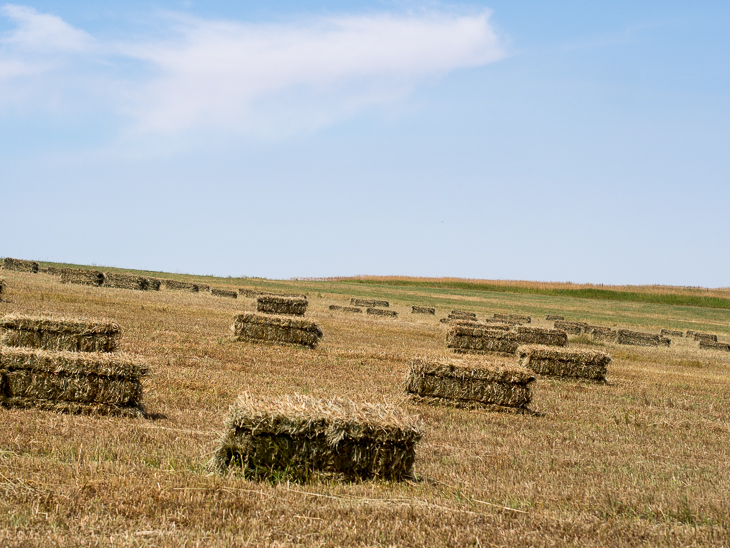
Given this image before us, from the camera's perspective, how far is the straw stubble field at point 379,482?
17.8 feet

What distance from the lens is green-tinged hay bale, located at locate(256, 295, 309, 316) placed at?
2648cm

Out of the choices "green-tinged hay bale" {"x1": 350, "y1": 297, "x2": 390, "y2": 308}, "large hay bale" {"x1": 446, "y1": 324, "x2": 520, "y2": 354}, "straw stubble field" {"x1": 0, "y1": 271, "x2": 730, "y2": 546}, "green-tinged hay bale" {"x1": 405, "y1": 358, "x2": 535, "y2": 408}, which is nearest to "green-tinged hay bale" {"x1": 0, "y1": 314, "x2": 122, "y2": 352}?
"straw stubble field" {"x1": 0, "y1": 271, "x2": 730, "y2": 546}

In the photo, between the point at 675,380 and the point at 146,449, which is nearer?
the point at 146,449

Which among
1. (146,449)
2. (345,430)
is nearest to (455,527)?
(345,430)

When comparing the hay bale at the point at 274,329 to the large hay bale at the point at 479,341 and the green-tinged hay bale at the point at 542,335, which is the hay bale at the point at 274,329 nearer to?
the large hay bale at the point at 479,341

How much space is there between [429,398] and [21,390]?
7.06 m

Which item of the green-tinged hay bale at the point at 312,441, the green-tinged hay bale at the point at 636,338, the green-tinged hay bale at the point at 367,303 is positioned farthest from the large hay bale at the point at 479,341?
the green-tinged hay bale at the point at 367,303

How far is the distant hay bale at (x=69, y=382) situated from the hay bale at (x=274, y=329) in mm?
10354

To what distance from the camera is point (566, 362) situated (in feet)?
62.0

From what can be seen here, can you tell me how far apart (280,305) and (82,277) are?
1680 centimetres

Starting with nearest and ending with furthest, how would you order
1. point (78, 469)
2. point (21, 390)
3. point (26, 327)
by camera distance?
1. point (78, 469)
2. point (21, 390)
3. point (26, 327)

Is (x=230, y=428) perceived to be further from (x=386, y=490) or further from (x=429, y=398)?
(x=429, y=398)

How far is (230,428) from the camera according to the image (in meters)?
6.79

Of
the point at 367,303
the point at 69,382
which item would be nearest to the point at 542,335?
the point at 69,382
